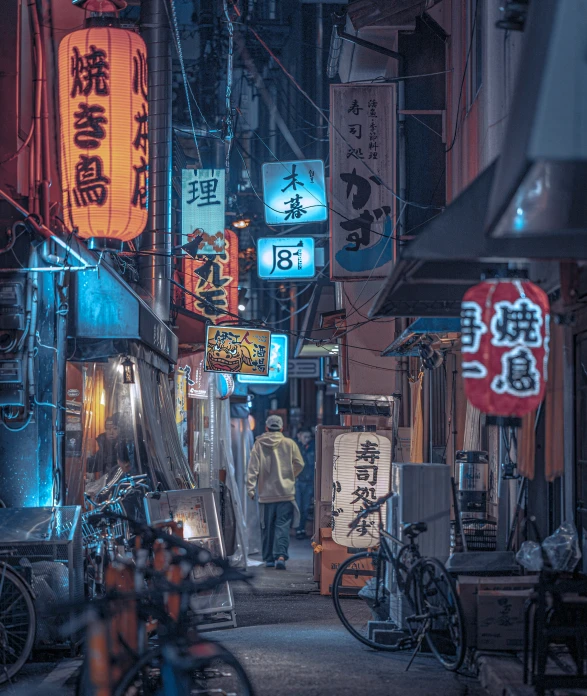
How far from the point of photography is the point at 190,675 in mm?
5902

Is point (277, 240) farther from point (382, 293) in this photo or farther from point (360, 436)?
point (382, 293)

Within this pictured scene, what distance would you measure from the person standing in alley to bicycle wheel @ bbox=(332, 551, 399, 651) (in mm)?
4522

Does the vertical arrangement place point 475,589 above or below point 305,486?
above

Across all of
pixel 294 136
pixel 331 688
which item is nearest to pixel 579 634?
pixel 331 688

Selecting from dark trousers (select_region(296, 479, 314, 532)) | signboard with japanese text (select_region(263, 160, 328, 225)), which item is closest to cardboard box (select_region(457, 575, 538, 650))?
signboard with japanese text (select_region(263, 160, 328, 225))

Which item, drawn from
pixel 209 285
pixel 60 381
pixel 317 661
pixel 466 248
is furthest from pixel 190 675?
pixel 209 285

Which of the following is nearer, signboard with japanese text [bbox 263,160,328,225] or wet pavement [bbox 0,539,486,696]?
wet pavement [bbox 0,539,486,696]

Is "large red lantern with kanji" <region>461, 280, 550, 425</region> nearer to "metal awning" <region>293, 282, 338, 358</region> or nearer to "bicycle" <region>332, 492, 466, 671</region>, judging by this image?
"bicycle" <region>332, 492, 466, 671</region>

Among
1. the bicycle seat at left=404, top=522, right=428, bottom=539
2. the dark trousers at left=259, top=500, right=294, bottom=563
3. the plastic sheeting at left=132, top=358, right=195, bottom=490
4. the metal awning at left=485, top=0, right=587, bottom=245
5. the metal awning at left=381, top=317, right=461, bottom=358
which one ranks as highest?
the metal awning at left=485, top=0, right=587, bottom=245

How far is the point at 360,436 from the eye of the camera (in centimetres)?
1463

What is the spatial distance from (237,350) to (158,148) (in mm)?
5328

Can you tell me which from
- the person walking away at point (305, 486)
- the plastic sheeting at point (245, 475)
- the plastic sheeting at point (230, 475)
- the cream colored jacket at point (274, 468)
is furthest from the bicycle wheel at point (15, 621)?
the person walking away at point (305, 486)

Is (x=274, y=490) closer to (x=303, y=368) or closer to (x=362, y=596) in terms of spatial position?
(x=362, y=596)

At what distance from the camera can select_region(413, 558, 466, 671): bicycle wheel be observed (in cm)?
905
